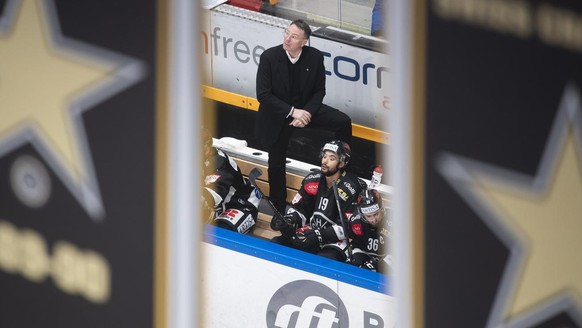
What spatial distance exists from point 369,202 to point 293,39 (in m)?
0.94

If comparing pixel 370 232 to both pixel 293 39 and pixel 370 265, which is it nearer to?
pixel 370 265

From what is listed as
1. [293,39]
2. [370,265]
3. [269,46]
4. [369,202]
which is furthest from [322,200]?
[269,46]

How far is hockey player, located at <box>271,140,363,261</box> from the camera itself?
206 inches

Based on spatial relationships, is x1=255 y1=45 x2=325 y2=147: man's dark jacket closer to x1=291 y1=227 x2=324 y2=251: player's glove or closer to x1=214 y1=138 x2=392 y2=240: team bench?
x1=214 y1=138 x2=392 y2=240: team bench

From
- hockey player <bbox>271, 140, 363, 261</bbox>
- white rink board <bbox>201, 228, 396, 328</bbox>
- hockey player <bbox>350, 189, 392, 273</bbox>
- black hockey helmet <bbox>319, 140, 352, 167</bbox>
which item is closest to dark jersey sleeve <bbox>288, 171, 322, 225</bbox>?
hockey player <bbox>271, 140, 363, 261</bbox>

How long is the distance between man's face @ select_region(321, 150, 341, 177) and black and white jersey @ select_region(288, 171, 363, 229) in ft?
0.13

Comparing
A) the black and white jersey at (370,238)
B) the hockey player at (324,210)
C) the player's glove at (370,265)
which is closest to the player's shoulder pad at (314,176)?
the hockey player at (324,210)

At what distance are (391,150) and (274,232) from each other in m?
4.38

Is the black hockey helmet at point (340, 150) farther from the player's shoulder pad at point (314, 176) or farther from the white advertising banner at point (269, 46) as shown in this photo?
the white advertising banner at point (269, 46)

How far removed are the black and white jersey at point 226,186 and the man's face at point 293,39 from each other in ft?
1.81

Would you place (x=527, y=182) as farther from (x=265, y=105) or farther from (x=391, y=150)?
(x=265, y=105)

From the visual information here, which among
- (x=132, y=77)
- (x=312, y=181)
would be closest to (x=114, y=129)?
(x=132, y=77)

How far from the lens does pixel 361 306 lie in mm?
4742

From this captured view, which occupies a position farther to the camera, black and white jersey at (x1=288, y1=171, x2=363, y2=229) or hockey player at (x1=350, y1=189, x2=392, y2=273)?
black and white jersey at (x1=288, y1=171, x2=363, y2=229)
